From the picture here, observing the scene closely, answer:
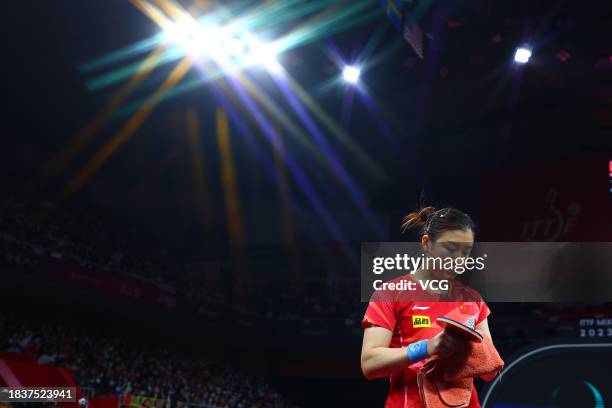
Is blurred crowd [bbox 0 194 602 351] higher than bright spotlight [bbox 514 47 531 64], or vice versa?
bright spotlight [bbox 514 47 531 64]

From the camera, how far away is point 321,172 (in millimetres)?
25344

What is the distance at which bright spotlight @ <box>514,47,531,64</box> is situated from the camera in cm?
1521

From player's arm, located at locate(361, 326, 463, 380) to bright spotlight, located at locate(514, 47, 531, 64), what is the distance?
14.5 meters

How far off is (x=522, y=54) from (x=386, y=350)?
14.9 m

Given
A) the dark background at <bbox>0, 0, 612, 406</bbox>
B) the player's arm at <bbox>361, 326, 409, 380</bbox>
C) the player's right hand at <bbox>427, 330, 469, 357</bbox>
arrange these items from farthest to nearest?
the dark background at <bbox>0, 0, 612, 406</bbox>, the player's arm at <bbox>361, 326, 409, 380</bbox>, the player's right hand at <bbox>427, 330, 469, 357</bbox>

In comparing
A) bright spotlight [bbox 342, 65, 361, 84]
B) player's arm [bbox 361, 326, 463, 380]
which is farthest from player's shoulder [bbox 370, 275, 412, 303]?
bright spotlight [bbox 342, 65, 361, 84]

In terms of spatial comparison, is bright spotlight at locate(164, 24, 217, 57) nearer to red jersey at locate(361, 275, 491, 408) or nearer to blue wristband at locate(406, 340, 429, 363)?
red jersey at locate(361, 275, 491, 408)

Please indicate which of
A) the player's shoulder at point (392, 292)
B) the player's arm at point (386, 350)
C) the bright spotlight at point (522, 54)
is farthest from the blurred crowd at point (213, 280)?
the player's arm at point (386, 350)

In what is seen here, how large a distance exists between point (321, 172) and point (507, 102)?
8.55m

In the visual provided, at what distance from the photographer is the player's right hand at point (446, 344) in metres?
2.08

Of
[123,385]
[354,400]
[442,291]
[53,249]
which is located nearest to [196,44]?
[53,249]

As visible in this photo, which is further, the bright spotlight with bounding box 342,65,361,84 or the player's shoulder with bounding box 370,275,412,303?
the bright spotlight with bounding box 342,65,361,84

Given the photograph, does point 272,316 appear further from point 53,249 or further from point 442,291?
point 442,291

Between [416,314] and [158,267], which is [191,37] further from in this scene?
[416,314]
